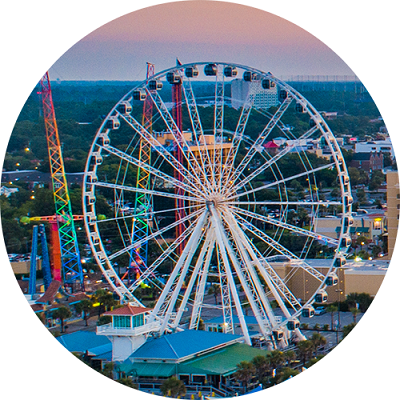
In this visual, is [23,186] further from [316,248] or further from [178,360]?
[178,360]

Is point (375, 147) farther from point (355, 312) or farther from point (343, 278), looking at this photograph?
point (355, 312)

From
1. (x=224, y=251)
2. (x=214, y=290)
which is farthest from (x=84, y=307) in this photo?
(x=224, y=251)

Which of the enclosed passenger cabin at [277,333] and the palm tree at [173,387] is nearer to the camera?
the palm tree at [173,387]

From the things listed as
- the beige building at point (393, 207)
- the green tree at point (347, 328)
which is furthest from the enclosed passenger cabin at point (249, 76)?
the green tree at point (347, 328)

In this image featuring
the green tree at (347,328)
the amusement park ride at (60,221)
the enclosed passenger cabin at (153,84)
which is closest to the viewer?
the enclosed passenger cabin at (153,84)

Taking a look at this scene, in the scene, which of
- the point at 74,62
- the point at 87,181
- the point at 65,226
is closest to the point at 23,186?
the point at 65,226

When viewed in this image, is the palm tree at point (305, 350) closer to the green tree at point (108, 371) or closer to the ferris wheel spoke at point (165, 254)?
the ferris wheel spoke at point (165, 254)

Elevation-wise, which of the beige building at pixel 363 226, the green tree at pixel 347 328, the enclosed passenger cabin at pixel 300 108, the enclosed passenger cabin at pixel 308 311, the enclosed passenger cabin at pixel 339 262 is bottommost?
the green tree at pixel 347 328
